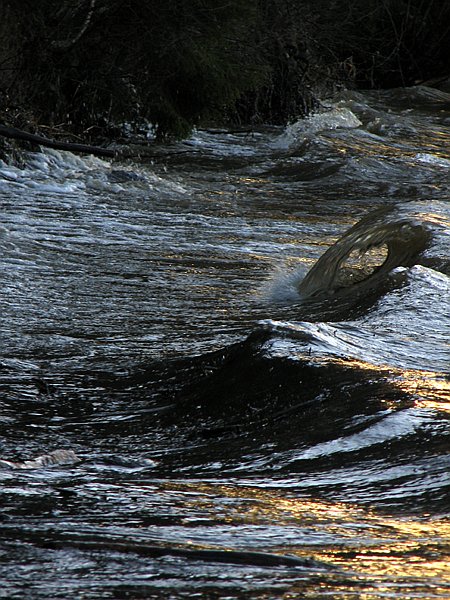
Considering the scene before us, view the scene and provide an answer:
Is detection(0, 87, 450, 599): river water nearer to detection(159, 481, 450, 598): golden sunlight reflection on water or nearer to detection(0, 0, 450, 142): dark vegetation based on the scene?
detection(159, 481, 450, 598): golden sunlight reflection on water

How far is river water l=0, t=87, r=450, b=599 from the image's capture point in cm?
237

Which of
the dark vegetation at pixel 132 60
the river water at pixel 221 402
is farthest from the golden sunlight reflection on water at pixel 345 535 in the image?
the dark vegetation at pixel 132 60

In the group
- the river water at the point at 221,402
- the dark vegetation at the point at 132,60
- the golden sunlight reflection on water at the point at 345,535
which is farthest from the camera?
the dark vegetation at the point at 132,60

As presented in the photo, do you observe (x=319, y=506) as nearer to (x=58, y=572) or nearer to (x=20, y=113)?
(x=58, y=572)

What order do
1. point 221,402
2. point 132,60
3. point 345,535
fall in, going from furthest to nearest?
1. point 132,60
2. point 221,402
3. point 345,535

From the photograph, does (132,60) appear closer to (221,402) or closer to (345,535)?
(221,402)

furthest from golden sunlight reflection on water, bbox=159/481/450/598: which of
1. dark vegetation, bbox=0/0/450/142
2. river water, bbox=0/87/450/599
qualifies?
dark vegetation, bbox=0/0/450/142

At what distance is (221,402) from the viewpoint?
13.6 feet

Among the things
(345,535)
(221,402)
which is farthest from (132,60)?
(345,535)

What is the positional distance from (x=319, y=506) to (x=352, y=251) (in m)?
4.48

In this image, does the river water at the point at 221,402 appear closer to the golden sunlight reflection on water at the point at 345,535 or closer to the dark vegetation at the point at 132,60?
the golden sunlight reflection on water at the point at 345,535

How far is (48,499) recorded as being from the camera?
2.87 metres

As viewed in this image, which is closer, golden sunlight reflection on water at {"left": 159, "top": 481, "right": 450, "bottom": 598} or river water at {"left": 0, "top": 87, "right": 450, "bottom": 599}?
golden sunlight reflection on water at {"left": 159, "top": 481, "right": 450, "bottom": 598}

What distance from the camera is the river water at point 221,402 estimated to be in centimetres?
237
